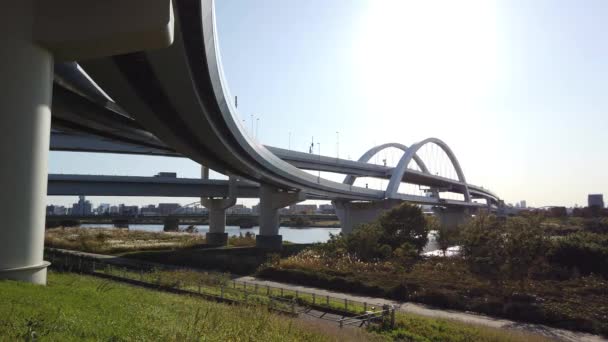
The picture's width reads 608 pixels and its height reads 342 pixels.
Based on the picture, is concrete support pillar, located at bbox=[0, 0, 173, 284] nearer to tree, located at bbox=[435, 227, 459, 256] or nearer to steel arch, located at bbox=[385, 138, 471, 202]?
tree, located at bbox=[435, 227, 459, 256]

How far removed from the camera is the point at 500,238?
83.0ft

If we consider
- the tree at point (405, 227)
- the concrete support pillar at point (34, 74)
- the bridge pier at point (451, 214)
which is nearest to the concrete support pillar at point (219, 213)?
the tree at point (405, 227)

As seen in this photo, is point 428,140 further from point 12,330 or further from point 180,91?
point 12,330

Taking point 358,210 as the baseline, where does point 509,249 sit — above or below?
below

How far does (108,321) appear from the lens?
7551 millimetres

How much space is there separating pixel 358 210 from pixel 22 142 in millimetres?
56280

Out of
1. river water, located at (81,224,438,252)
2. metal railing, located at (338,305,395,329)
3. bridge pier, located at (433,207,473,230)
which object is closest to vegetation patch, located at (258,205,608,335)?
metal railing, located at (338,305,395,329)

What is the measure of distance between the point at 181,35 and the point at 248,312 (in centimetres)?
Answer: 746

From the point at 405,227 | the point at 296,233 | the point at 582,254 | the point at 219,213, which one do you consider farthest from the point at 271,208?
the point at 296,233

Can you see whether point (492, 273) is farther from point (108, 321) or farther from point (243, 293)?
point (108, 321)

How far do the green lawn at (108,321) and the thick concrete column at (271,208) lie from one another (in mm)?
37072

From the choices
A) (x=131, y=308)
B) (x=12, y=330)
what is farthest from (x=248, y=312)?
(x=12, y=330)

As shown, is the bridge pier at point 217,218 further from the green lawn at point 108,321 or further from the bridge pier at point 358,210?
the green lawn at point 108,321

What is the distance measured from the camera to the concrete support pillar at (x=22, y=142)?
10094 mm
